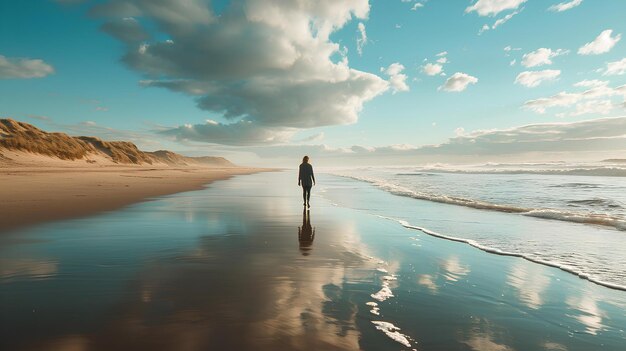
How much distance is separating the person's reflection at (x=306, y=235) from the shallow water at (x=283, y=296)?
0.11m

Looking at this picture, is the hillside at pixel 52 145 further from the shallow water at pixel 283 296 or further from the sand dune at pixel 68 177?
the shallow water at pixel 283 296

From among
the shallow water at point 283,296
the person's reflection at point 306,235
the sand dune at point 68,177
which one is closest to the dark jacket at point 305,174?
the person's reflection at point 306,235

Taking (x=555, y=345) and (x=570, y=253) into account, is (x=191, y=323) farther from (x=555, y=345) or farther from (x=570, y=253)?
(x=570, y=253)

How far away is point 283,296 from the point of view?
478 cm

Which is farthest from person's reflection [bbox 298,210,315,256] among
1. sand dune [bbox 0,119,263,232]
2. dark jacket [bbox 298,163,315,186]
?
sand dune [bbox 0,119,263,232]

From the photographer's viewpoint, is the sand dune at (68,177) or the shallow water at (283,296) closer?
the shallow water at (283,296)

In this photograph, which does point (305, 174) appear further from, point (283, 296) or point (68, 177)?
point (68, 177)

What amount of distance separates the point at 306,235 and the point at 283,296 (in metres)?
4.90

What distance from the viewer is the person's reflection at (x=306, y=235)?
→ 7.92 meters

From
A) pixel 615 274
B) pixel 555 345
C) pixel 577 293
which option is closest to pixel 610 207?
pixel 615 274

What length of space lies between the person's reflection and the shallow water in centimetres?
11

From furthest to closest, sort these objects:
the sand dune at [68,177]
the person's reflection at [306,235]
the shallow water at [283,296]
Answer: the sand dune at [68,177]
the person's reflection at [306,235]
the shallow water at [283,296]

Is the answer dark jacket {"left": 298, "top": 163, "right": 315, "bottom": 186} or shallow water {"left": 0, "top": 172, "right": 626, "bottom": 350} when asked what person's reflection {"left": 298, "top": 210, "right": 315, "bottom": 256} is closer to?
shallow water {"left": 0, "top": 172, "right": 626, "bottom": 350}

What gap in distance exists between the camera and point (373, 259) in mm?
7078
